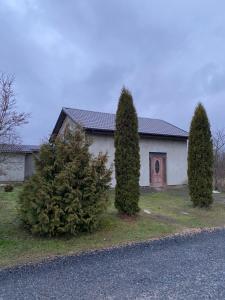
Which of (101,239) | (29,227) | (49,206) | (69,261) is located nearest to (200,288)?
(69,261)

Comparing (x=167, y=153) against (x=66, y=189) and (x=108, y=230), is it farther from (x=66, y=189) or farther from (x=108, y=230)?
(x=66, y=189)

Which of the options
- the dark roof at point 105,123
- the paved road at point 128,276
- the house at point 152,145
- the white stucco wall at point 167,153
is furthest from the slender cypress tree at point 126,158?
the white stucco wall at point 167,153

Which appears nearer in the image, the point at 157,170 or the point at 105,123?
the point at 105,123

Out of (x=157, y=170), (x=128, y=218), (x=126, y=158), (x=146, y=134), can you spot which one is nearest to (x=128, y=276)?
(x=128, y=218)

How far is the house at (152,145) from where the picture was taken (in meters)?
18.1

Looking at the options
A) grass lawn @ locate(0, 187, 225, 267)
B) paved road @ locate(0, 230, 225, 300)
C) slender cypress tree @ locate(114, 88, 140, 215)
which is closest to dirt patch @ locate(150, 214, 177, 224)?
grass lawn @ locate(0, 187, 225, 267)

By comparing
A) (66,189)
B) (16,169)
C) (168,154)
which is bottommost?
(66,189)

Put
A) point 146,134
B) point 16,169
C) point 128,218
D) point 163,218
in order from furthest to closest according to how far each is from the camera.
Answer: point 16,169 < point 146,134 < point 163,218 < point 128,218

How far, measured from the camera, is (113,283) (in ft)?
16.3

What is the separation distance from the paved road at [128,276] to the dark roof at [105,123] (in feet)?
37.0

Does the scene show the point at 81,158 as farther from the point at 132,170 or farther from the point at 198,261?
the point at 198,261

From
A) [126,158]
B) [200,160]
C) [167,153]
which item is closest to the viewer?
[126,158]

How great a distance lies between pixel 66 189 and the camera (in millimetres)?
7820

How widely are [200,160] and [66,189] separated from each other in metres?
6.63
